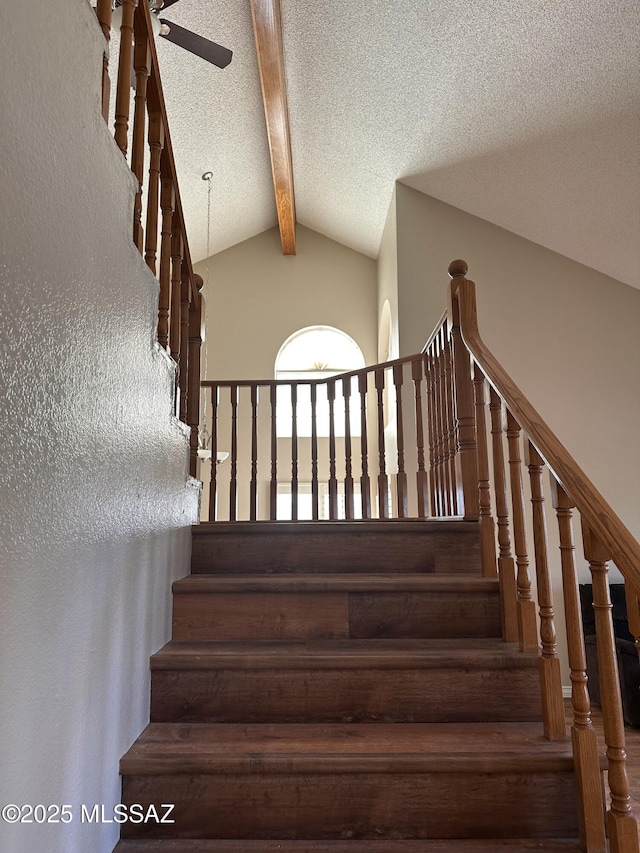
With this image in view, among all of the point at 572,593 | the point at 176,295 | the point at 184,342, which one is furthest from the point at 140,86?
the point at 572,593

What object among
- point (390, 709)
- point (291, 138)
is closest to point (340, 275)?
point (291, 138)

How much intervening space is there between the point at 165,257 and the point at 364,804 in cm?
168

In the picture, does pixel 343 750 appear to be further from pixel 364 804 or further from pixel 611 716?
pixel 611 716

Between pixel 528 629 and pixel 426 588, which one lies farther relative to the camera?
pixel 426 588

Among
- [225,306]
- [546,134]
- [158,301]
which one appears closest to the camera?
[158,301]

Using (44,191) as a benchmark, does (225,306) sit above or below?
above

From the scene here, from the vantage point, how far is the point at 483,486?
7.29 ft

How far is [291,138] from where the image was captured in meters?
5.70

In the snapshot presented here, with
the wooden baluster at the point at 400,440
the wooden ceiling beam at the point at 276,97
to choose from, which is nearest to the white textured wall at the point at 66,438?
the wooden baluster at the point at 400,440

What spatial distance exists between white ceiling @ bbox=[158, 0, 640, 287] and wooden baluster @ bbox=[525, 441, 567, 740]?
3276 millimetres

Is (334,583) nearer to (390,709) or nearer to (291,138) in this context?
(390,709)

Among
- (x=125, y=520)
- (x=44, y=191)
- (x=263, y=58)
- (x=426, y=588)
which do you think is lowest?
(x=426, y=588)

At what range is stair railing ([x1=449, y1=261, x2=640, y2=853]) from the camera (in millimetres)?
1286

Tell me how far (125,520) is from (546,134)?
13.9 feet
